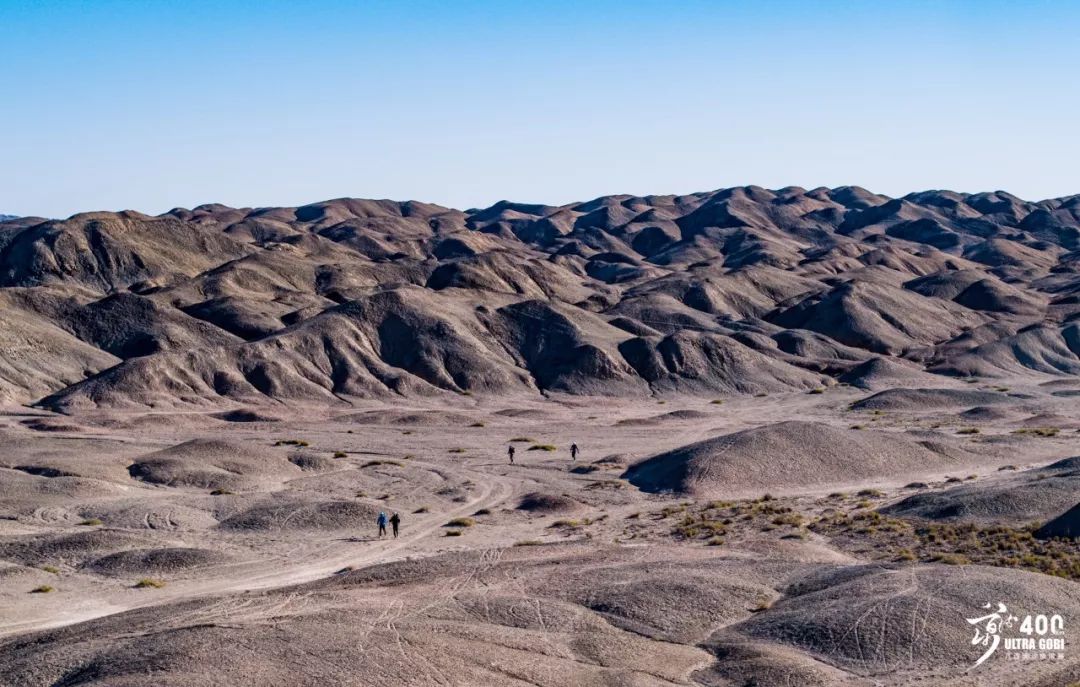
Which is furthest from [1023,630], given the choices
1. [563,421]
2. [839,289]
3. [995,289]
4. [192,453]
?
[995,289]

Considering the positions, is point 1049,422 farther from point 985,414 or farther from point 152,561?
point 152,561

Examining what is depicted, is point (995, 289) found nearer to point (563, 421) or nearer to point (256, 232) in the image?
point (563, 421)

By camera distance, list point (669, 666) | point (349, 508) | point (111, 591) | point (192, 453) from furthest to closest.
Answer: point (192, 453) < point (349, 508) < point (111, 591) < point (669, 666)

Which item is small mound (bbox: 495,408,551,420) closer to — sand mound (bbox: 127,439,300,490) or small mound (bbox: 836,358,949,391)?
sand mound (bbox: 127,439,300,490)

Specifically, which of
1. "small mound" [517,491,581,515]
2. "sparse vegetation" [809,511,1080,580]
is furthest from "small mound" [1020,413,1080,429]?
"small mound" [517,491,581,515]

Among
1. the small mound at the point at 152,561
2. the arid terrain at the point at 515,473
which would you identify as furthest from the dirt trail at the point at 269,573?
the small mound at the point at 152,561

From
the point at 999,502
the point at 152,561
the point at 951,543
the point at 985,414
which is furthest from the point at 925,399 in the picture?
the point at 152,561
